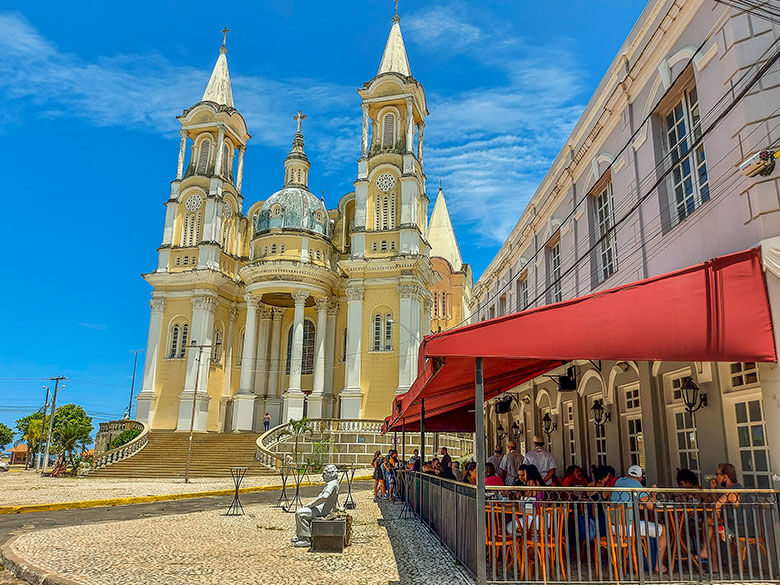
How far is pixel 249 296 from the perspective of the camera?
36281 mm

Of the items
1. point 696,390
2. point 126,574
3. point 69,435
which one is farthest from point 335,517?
point 69,435

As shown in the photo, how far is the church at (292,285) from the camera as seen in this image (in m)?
35.5

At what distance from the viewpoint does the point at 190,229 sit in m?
40.4

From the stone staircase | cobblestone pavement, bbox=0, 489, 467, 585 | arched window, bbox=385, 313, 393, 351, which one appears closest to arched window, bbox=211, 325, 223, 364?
the stone staircase

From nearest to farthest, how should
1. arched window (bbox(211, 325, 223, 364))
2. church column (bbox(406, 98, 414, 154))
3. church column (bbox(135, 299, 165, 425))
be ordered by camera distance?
church column (bbox(135, 299, 165, 425))
arched window (bbox(211, 325, 223, 364))
church column (bbox(406, 98, 414, 154))

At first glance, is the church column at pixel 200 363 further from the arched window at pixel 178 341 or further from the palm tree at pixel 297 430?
the palm tree at pixel 297 430

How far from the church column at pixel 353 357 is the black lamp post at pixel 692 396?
87.9 ft

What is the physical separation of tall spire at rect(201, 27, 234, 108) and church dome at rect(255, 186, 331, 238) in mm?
9222

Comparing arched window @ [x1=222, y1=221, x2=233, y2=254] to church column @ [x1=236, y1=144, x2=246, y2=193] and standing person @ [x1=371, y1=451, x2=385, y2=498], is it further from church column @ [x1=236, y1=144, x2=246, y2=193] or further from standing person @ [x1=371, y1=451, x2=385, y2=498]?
standing person @ [x1=371, y1=451, x2=385, y2=498]

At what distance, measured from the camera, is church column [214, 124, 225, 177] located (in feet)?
135

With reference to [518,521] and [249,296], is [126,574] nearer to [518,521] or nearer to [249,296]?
[518,521]

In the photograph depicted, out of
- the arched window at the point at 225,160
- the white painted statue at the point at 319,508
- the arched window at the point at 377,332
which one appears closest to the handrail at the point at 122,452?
the arched window at the point at 377,332

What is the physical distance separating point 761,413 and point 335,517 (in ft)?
18.1

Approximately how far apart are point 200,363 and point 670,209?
3145cm
